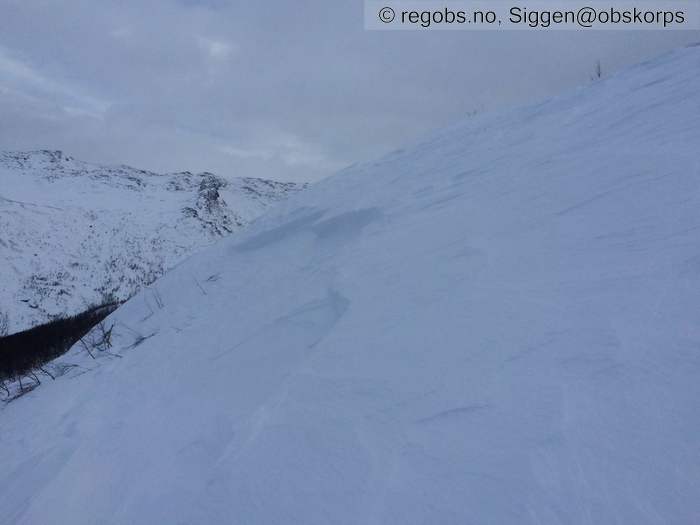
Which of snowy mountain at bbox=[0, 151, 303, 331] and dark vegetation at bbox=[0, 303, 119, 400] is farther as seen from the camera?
snowy mountain at bbox=[0, 151, 303, 331]

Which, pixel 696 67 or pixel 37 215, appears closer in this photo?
pixel 696 67

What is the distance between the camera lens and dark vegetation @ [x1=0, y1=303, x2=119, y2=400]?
4.07m

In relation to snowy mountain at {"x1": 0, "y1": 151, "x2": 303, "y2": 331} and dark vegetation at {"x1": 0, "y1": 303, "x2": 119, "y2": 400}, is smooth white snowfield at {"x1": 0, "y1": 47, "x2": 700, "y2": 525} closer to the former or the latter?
dark vegetation at {"x1": 0, "y1": 303, "x2": 119, "y2": 400}

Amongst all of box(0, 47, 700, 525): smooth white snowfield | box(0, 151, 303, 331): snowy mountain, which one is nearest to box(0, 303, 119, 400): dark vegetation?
box(0, 47, 700, 525): smooth white snowfield

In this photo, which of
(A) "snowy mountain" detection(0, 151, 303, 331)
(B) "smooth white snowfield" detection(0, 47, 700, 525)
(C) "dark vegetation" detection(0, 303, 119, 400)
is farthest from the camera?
(A) "snowy mountain" detection(0, 151, 303, 331)

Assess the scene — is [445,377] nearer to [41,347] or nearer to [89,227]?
[41,347]

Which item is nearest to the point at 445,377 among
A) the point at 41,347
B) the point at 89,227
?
the point at 41,347

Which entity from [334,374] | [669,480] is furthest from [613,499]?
[334,374]

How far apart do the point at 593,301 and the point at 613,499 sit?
75 cm

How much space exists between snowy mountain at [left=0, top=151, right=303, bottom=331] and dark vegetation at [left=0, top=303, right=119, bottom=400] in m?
5.12

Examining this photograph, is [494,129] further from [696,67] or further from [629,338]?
[629,338]

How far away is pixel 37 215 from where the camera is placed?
19.3 m

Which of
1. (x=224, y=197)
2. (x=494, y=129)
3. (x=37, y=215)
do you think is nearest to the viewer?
(x=494, y=129)

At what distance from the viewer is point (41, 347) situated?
6.91 m
